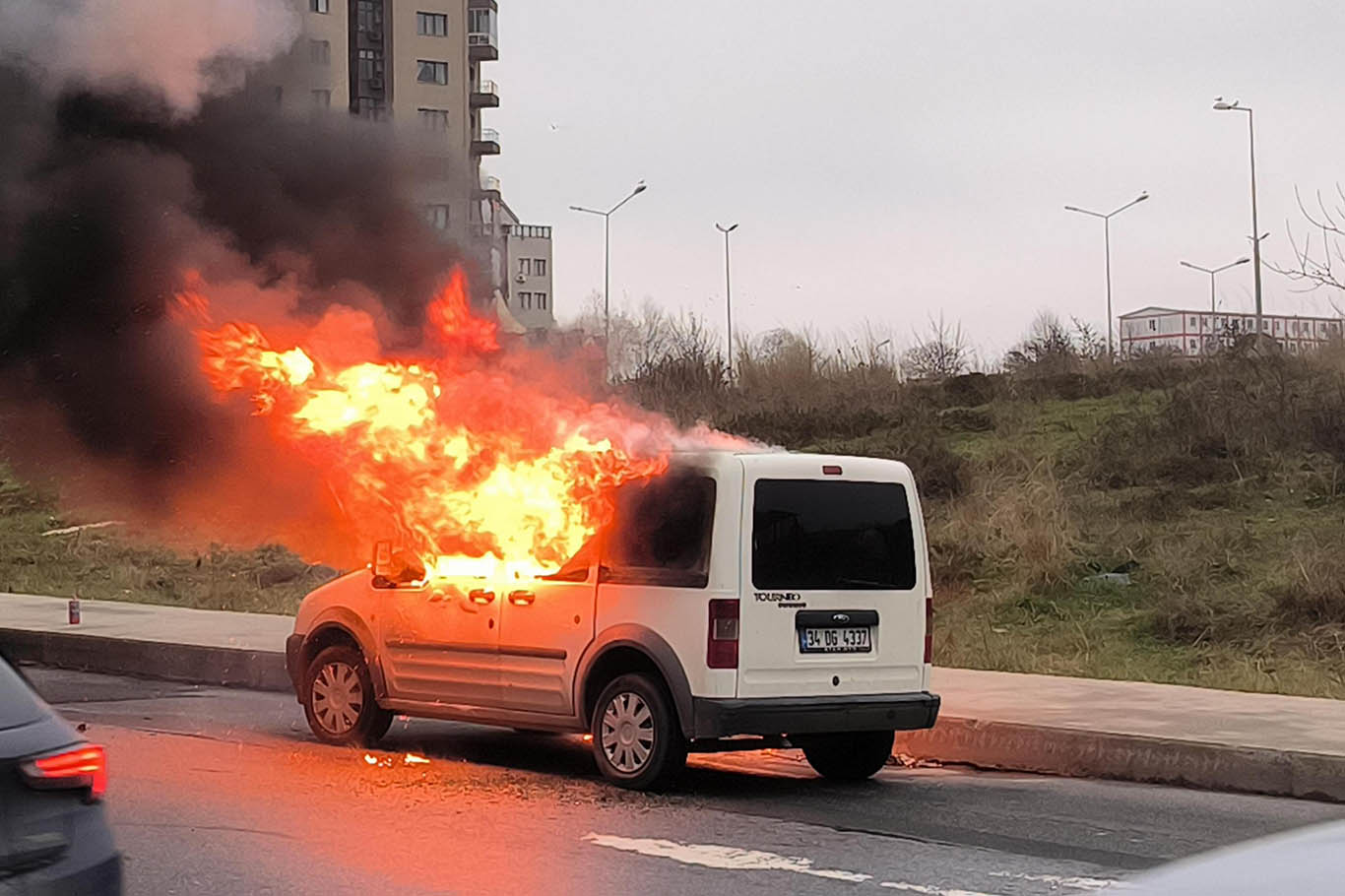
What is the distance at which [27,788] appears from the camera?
473 centimetres

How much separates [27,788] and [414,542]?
20.5ft

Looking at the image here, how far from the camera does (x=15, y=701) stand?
5.02 m

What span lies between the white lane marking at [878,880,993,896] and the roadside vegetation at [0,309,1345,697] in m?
7.26

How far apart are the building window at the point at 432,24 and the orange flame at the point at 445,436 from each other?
61352mm

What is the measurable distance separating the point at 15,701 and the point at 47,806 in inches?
15.8

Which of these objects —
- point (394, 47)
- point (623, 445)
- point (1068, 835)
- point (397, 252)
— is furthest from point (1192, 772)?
point (394, 47)

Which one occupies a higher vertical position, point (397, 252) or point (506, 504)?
point (397, 252)

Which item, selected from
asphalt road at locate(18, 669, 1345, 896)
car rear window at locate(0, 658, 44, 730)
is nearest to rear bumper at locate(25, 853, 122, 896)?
car rear window at locate(0, 658, 44, 730)

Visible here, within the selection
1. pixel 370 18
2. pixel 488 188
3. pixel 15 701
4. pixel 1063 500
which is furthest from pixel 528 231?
pixel 370 18

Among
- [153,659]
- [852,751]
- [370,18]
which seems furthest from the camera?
[370,18]

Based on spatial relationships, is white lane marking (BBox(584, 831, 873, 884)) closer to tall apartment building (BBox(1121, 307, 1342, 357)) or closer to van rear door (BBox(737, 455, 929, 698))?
van rear door (BBox(737, 455, 929, 698))

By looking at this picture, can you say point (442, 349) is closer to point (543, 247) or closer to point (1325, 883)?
point (543, 247)

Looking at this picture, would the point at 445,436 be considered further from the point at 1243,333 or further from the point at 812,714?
the point at 1243,333

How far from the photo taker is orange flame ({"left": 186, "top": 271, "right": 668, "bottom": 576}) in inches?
409
